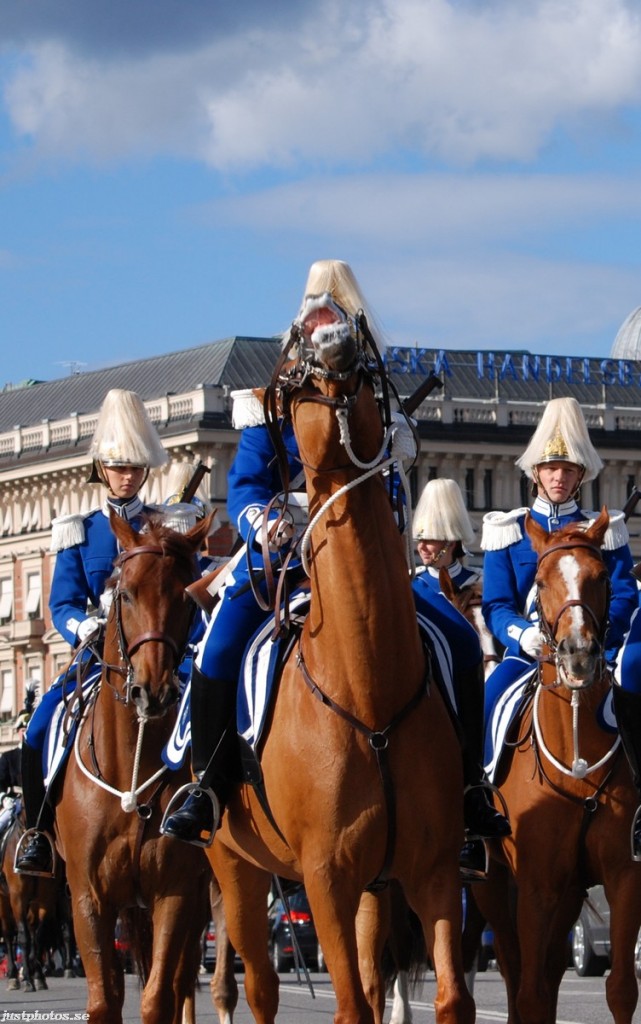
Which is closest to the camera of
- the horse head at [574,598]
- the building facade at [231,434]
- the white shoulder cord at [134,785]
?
the horse head at [574,598]

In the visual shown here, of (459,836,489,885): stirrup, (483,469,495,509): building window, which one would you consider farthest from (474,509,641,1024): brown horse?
(483,469,495,509): building window

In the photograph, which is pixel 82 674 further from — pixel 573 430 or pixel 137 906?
pixel 573 430

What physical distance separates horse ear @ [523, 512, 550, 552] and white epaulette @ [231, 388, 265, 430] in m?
2.15

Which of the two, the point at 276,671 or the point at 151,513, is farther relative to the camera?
the point at 151,513

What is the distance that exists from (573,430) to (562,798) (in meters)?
2.13

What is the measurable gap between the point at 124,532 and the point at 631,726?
9.20ft

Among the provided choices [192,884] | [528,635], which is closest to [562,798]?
[528,635]

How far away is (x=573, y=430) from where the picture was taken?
45.7ft

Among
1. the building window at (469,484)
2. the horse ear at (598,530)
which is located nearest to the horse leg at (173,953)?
the horse ear at (598,530)

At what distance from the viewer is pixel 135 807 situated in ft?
42.9

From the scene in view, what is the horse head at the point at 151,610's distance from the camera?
12.2 meters

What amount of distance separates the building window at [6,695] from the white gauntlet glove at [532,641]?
101659 mm

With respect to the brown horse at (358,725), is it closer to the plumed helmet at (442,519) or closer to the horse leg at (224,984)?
the horse leg at (224,984)

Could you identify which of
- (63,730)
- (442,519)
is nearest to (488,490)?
(442,519)
